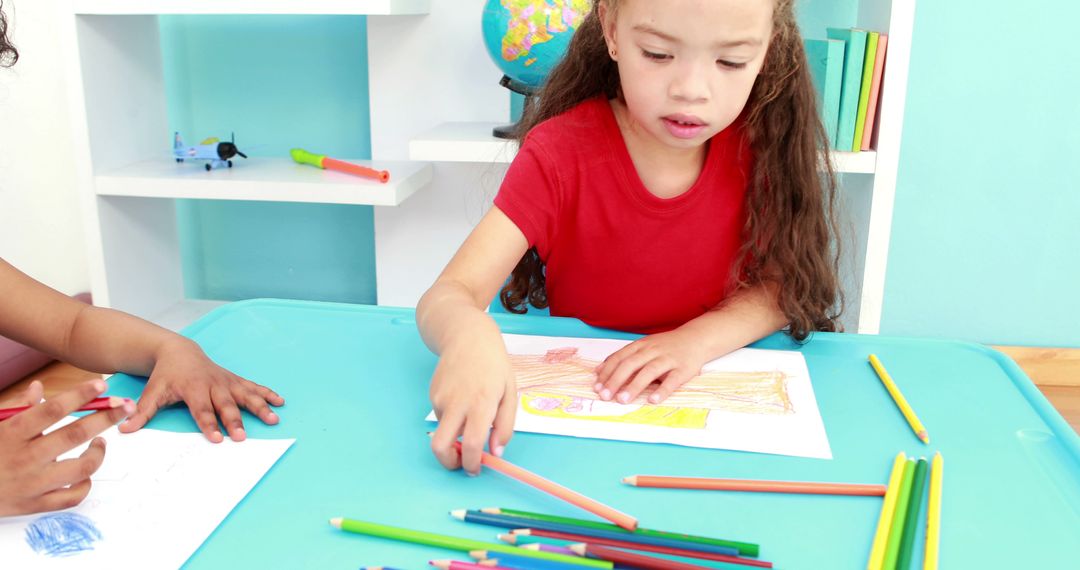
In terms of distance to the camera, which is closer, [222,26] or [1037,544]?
[1037,544]

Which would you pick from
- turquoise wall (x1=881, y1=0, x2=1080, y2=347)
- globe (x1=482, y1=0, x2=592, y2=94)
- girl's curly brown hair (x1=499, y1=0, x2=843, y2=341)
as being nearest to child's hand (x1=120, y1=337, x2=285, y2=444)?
girl's curly brown hair (x1=499, y1=0, x2=843, y2=341)

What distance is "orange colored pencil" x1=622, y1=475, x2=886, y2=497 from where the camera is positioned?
577 mm

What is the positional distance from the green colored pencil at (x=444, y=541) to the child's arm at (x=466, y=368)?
7cm

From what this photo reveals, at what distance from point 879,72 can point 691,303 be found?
0.71 metres

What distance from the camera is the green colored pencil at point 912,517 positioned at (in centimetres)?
50

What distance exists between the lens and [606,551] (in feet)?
1.60

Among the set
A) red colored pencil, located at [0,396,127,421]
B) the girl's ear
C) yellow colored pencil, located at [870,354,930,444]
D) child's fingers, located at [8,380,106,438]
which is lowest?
yellow colored pencil, located at [870,354,930,444]

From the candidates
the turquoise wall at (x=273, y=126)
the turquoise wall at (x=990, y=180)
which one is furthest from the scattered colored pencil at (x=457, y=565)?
the turquoise wall at (x=990, y=180)

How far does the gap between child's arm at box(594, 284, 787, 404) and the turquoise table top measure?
79mm

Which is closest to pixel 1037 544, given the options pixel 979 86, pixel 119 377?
pixel 119 377

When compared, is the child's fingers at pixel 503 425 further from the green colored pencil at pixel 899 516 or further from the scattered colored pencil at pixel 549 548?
the green colored pencil at pixel 899 516

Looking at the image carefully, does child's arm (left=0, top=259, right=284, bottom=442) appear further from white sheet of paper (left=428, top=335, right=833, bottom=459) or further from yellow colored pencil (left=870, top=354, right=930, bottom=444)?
yellow colored pencil (left=870, top=354, right=930, bottom=444)

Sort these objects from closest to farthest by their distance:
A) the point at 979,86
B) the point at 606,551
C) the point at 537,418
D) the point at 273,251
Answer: the point at 606,551, the point at 537,418, the point at 979,86, the point at 273,251

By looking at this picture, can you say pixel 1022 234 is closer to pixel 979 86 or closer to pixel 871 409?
pixel 979 86
